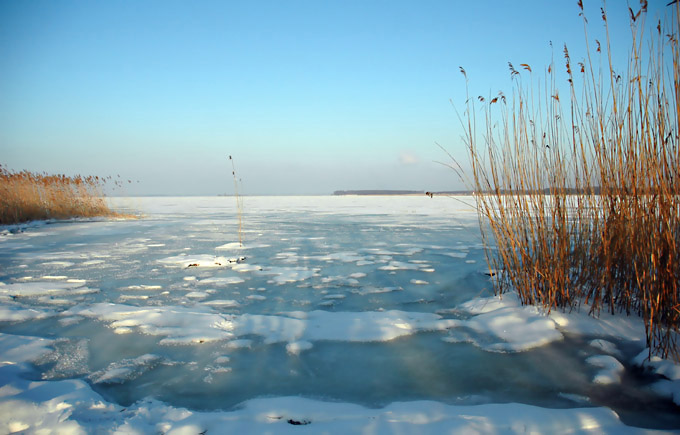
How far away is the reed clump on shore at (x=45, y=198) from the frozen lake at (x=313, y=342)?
226 inches

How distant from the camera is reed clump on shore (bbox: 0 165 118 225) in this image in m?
7.56

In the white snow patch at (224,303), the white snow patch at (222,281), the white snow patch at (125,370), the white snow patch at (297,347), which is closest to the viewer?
the white snow patch at (125,370)

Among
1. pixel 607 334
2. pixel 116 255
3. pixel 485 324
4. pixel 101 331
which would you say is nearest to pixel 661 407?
pixel 607 334

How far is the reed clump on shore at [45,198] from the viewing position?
756cm

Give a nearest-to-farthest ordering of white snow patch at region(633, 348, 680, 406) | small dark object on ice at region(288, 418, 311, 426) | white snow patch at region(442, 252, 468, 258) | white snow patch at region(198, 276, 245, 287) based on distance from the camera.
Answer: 1. small dark object on ice at region(288, 418, 311, 426)
2. white snow patch at region(633, 348, 680, 406)
3. white snow patch at region(198, 276, 245, 287)
4. white snow patch at region(442, 252, 468, 258)

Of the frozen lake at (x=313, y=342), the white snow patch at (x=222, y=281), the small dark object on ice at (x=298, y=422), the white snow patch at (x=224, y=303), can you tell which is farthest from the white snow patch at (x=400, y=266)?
the small dark object on ice at (x=298, y=422)

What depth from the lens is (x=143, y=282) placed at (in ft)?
9.55

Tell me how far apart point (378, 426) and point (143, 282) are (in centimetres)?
247

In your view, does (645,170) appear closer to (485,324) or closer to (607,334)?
(607,334)

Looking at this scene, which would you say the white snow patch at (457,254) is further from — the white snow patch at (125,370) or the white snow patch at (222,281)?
the white snow patch at (125,370)

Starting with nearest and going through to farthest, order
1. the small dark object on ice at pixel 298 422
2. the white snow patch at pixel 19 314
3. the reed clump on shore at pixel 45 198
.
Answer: the small dark object on ice at pixel 298 422 → the white snow patch at pixel 19 314 → the reed clump on shore at pixel 45 198

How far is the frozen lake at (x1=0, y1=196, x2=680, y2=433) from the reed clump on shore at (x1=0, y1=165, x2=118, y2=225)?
18.8 ft

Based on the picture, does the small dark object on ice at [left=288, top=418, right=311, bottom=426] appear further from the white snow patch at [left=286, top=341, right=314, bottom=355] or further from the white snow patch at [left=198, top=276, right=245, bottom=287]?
the white snow patch at [left=198, top=276, right=245, bottom=287]

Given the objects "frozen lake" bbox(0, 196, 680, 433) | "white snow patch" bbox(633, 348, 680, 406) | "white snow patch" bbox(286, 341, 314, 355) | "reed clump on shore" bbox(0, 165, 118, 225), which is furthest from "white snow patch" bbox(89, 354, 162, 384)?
"reed clump on shore" bbox(0, 165, 118, 225)
